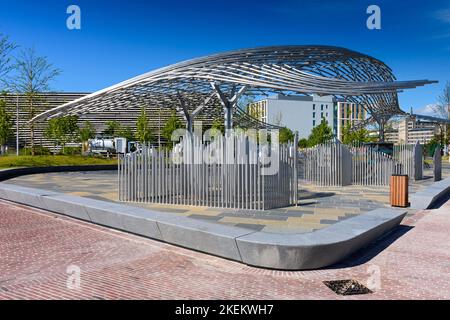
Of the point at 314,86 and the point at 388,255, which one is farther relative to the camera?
the point at 314,86

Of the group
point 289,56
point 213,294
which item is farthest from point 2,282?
point 289,56

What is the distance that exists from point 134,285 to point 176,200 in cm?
706

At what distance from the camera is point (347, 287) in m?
5.21

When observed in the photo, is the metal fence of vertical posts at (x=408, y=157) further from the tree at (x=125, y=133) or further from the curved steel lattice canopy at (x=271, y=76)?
the tree at (x=125, y=133)

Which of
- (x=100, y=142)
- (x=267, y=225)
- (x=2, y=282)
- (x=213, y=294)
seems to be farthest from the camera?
(x=100, y=142)

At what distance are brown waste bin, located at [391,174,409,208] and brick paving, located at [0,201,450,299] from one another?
3444 millimetres

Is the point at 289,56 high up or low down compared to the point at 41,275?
up

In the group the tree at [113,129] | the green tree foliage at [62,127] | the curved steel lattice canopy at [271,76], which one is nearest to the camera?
the curved steel lattice canopy at [271,76]

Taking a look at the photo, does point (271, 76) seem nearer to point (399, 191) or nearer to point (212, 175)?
point (212, 175)

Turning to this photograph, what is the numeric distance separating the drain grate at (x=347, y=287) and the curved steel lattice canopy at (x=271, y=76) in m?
10.5

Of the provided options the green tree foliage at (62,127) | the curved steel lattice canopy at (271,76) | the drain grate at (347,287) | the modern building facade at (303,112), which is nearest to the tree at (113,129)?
the green tree foliage at (62,127)

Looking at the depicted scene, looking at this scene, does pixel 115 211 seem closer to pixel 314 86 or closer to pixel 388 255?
pixel 388 255

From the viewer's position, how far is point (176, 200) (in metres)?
12.2

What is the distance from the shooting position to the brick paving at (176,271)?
16.2 ft
